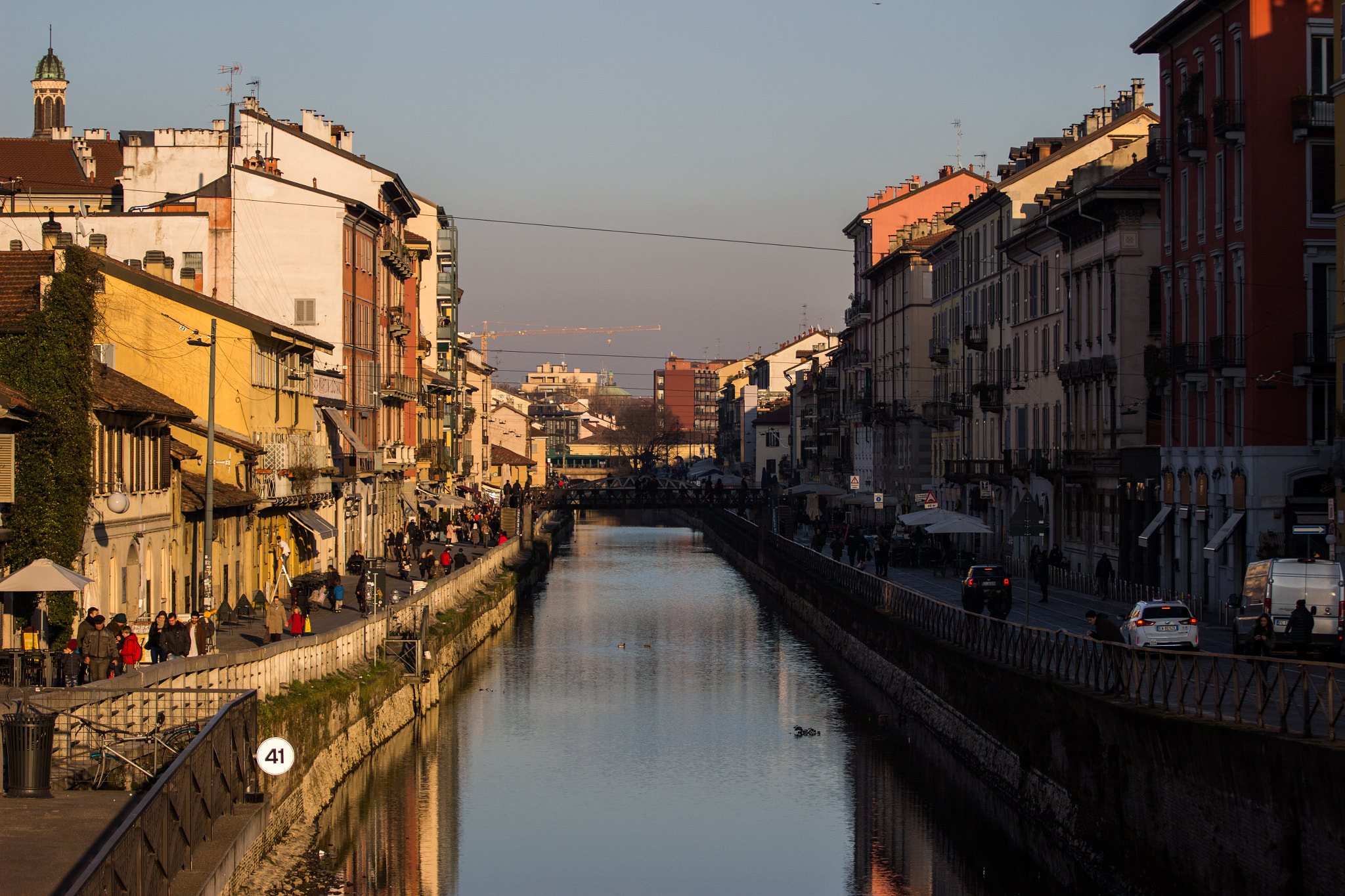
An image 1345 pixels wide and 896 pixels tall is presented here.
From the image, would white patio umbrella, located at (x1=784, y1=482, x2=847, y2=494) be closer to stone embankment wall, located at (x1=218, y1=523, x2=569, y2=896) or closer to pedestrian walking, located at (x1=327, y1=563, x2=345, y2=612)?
stone embankment wall, located at (x1=218, y1=523, x2=569, y2=896)

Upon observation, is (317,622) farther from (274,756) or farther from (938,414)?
(938,414)

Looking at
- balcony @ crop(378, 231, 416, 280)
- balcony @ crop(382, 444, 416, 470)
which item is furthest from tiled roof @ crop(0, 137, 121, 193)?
balcony @ crop(382, 444, 416, 470)

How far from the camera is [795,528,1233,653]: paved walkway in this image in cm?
3547

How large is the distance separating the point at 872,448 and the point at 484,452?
1652 inches

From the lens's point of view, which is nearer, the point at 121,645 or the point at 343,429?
the point at 121,645

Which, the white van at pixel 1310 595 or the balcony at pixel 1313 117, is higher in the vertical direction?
the balcony at pixel 1313 117

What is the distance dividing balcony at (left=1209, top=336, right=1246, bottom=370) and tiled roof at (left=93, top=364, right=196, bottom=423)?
1008 inches

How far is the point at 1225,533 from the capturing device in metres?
Result: 39.8

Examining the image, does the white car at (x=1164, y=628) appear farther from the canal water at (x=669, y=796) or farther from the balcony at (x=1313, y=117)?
the balcony at (x=1313, y=117)

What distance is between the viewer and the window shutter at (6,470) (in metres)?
27.5

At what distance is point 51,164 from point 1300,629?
55.7m

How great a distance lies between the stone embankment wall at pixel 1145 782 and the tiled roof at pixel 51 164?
43.3 m

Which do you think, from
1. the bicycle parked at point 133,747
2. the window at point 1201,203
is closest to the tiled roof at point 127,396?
the bicycle parked at point 133,747

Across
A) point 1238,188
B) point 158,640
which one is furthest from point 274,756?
point 1238,188
